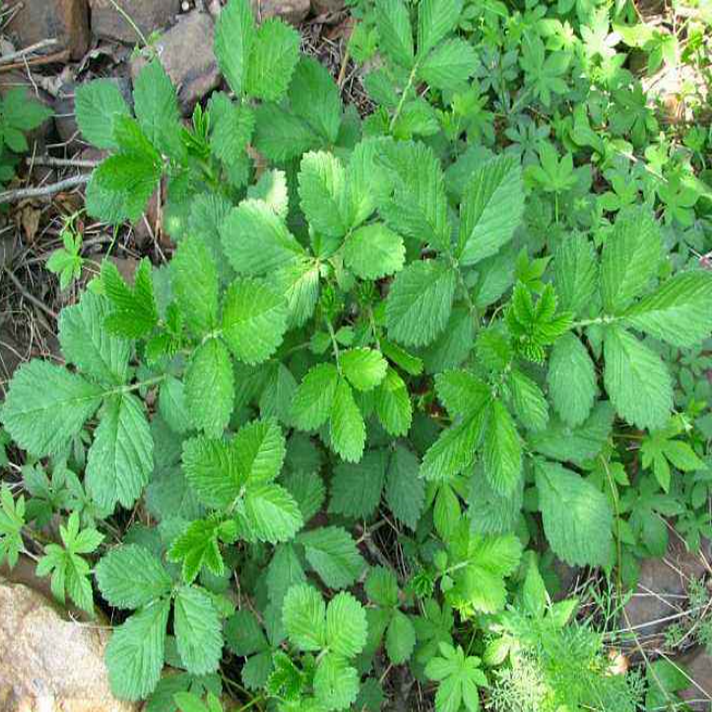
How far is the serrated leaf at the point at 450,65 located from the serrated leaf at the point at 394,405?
85cm

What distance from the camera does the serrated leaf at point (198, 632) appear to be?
1.98 metres

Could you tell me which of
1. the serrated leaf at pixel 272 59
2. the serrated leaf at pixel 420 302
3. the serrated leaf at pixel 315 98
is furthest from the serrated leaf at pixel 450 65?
the serrated leaf at pixel 420 302

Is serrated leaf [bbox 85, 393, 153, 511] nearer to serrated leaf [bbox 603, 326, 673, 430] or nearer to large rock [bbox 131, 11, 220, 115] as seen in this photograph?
serrated leaf [bbox 603, 326, 673, 430]

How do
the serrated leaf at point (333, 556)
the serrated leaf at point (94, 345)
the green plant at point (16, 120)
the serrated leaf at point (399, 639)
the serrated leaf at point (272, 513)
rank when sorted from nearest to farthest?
the serrated leaf at point (272, 513), the serrated leaf at point (94, 345), the serrated leaf at point (333, 556), the serrated leaf at point (399, 639), the green plant at point (16, 120)

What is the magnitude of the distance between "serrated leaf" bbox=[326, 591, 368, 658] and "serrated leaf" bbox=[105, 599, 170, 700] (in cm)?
42

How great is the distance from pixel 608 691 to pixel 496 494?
2.37ft

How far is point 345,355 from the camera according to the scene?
2.06 metres

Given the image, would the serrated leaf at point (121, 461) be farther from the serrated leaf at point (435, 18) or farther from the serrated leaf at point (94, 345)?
the serrated leaf at point (435, 18)

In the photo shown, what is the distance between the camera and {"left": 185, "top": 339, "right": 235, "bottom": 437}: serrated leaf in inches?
73.6

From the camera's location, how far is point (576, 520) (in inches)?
86.3

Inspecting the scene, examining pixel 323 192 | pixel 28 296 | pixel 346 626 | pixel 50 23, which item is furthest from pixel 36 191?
pixel 346 626

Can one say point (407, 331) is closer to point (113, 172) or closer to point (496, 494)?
point (496, 494)

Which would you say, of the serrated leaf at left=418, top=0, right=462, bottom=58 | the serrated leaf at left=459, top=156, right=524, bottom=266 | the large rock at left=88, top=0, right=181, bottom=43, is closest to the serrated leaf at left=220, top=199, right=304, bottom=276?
the serrated leaf at left=459, top=156, right=524, bottom=266

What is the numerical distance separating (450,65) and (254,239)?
79 cm
